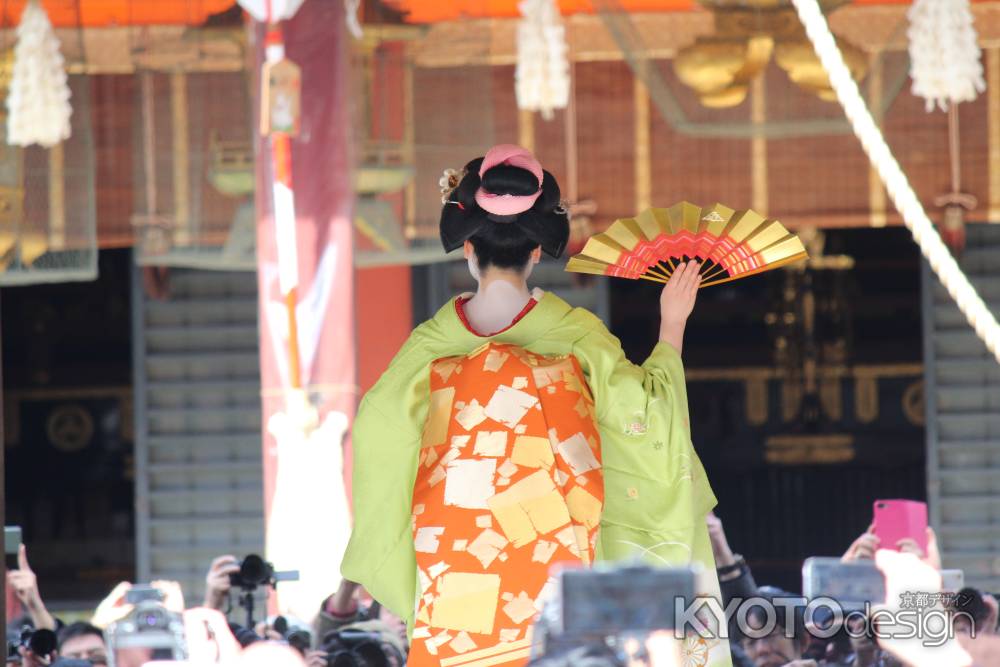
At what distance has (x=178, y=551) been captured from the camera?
20.7ft

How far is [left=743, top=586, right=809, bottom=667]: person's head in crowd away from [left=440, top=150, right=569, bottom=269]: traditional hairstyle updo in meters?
1.35

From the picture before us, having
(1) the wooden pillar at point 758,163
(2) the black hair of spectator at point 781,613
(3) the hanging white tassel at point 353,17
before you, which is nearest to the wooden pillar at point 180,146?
(3) the hanging white tassel at point 353,17

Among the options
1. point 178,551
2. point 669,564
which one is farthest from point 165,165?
point 669,564

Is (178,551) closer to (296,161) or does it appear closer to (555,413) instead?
(296,161)

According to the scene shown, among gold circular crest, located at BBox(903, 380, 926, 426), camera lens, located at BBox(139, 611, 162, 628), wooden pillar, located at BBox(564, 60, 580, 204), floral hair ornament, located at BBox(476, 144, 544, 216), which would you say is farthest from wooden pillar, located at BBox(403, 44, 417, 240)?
gold circular crest, located at BBox(903, 380, 926, 426)

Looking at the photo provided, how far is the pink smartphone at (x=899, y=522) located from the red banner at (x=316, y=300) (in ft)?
5.82

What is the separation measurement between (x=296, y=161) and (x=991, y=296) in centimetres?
293

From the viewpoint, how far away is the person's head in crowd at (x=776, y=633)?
12.8ft

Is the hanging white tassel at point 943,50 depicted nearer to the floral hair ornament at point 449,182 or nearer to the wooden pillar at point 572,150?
the wooden pillar at point 572,150

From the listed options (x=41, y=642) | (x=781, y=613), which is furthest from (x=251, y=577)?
(x=781, y=613)

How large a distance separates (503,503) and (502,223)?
1.73 ft

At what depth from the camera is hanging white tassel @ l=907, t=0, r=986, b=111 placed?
5.43 meters

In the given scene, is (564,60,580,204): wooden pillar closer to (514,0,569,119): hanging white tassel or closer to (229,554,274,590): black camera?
(514,0,569,119): hanging white tassel

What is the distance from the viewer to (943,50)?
545 centimetres
